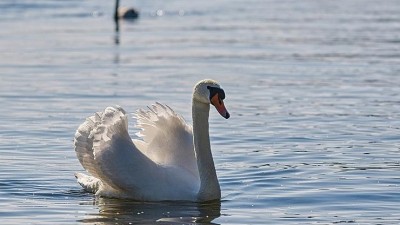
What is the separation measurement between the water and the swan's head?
1069mm

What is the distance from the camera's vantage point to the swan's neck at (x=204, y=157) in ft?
40.0

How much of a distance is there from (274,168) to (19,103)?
7291mm

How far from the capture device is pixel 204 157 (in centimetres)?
1226

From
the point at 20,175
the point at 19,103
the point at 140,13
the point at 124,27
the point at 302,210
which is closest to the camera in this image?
the point at 302,210

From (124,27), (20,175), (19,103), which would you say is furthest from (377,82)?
(124,27)

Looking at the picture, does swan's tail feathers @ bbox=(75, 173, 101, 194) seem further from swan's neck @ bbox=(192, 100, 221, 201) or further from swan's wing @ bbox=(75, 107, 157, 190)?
swan's neck @ bbox=(192, 100, 221, 201)

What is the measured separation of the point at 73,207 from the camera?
12141 millimetres

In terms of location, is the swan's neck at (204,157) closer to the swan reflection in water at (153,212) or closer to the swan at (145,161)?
the swan at (145,161)

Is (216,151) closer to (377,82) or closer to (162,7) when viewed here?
(377,82)

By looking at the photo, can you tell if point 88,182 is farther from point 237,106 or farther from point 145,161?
point 237,106

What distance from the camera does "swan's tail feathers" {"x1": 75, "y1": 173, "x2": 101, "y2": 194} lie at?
512 inches

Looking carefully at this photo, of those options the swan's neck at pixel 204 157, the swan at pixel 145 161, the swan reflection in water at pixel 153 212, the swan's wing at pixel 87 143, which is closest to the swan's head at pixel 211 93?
the swan at pixel 145 161

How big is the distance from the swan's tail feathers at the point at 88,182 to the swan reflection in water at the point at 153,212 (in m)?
0.45

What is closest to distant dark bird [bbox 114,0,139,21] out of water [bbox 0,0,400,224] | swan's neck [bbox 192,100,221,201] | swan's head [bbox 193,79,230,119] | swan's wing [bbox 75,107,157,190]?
water [bbox 0,0,400,224]
